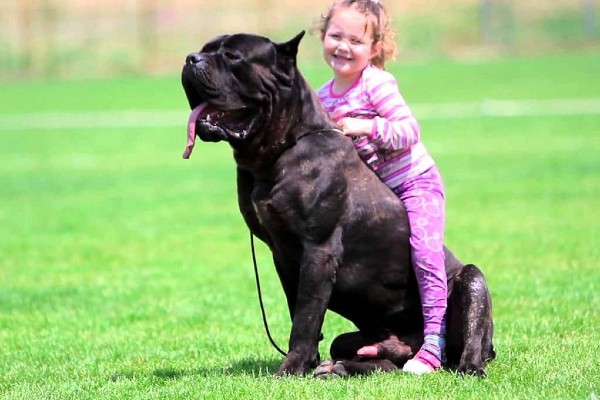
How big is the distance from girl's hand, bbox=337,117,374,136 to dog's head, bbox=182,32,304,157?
396 mm

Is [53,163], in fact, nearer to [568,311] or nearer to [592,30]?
[568,311]

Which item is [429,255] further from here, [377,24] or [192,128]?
[192,128]

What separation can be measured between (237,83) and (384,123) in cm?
86

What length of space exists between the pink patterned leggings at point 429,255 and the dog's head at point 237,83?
101 centimetres

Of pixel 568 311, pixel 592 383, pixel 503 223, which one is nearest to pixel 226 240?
pixel 503 223

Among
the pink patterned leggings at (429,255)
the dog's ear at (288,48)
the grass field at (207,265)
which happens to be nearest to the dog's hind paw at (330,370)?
the grass field at (207,265)

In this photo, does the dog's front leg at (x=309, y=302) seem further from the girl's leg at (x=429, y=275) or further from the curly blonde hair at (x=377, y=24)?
the curly blonde hair at (x=377, y=24)

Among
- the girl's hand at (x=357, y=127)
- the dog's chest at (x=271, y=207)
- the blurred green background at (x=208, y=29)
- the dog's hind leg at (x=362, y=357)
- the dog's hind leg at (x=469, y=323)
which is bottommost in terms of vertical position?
the blurred green background at (x=208, y=29)

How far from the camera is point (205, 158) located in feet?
82.3

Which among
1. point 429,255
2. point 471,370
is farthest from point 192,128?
point 471,370

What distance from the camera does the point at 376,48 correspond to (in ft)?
22.6

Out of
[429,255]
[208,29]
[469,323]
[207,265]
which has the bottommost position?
[208,29]

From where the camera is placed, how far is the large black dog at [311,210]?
6.39 meters

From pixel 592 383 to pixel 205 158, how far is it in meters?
19.2
